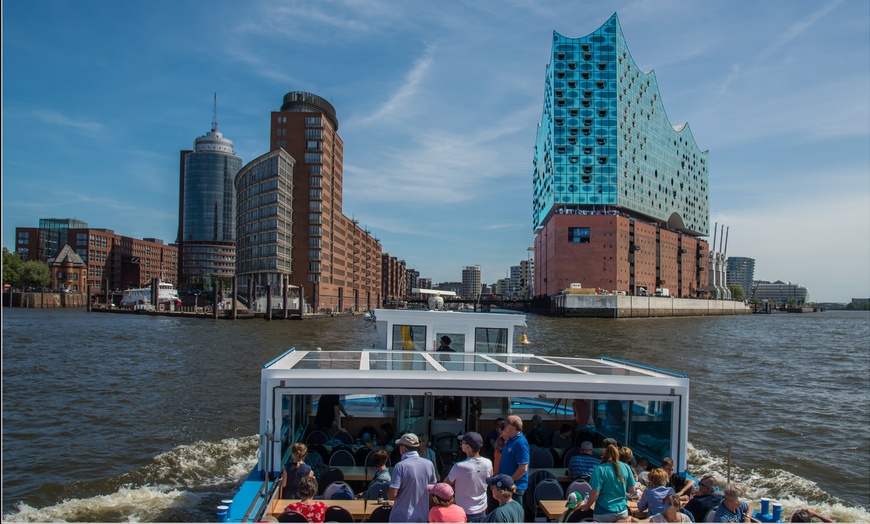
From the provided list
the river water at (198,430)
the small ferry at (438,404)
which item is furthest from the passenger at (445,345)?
the river water at (198,430)

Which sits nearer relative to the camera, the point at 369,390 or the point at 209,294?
the point at 369,390

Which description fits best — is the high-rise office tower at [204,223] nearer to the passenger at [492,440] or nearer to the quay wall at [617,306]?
the quay wall at [617,306]

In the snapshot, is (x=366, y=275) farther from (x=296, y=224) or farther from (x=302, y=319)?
(x=302, y=319)

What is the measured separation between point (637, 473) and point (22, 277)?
519 ft

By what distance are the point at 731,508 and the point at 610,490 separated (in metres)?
1.41

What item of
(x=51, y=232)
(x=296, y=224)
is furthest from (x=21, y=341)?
(x=51, y=232)

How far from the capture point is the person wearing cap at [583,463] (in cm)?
904

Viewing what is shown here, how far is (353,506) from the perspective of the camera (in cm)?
793

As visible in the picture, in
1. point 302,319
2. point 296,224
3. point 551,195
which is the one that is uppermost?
point 551,195

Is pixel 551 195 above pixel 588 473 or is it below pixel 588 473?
above

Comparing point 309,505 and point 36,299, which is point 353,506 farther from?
point 36,299

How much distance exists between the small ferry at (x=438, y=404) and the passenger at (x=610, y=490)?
68.8 inches

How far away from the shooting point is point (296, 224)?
109 metres

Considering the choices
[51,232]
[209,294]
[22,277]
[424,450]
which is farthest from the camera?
[51,232]
